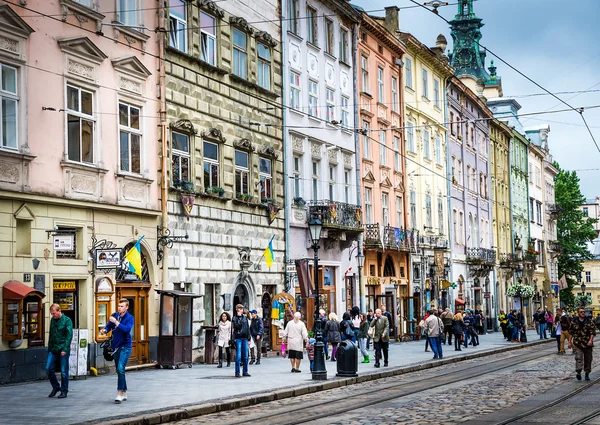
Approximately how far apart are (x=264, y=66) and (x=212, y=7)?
193 inches

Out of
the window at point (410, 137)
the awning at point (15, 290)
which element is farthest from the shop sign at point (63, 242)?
the window at point (410, 137)

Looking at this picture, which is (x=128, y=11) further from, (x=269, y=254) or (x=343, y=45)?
(x=343, y=45)

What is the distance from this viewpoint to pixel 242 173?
34969 mm

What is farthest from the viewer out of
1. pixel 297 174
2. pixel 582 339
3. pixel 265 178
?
pixel 297 174

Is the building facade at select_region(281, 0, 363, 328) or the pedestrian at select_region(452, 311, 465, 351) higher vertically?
the building facade at select_region(281, 0, 363, 328)

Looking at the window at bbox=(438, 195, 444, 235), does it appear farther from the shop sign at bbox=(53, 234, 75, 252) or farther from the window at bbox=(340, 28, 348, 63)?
the shop sign at bbox=(53, 234, 75, 252)

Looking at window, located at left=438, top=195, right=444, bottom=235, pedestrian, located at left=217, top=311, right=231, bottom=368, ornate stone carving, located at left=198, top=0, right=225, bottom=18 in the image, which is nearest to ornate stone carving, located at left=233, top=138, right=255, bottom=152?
ornate stone carving, located at left=198, top=0, right=225, bottom=18

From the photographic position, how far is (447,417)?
1648 centimetres

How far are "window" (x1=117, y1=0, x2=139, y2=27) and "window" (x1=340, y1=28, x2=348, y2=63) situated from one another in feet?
57.5

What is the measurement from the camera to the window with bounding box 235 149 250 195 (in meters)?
34.5

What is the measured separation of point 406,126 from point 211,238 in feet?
Answer: 75.8

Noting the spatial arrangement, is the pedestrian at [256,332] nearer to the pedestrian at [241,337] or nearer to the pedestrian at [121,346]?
the pedestrian at [241,337]

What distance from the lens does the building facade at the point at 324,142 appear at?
39.2 m

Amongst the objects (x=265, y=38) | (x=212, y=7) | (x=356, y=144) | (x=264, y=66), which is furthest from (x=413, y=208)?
(x=212, y=7)
